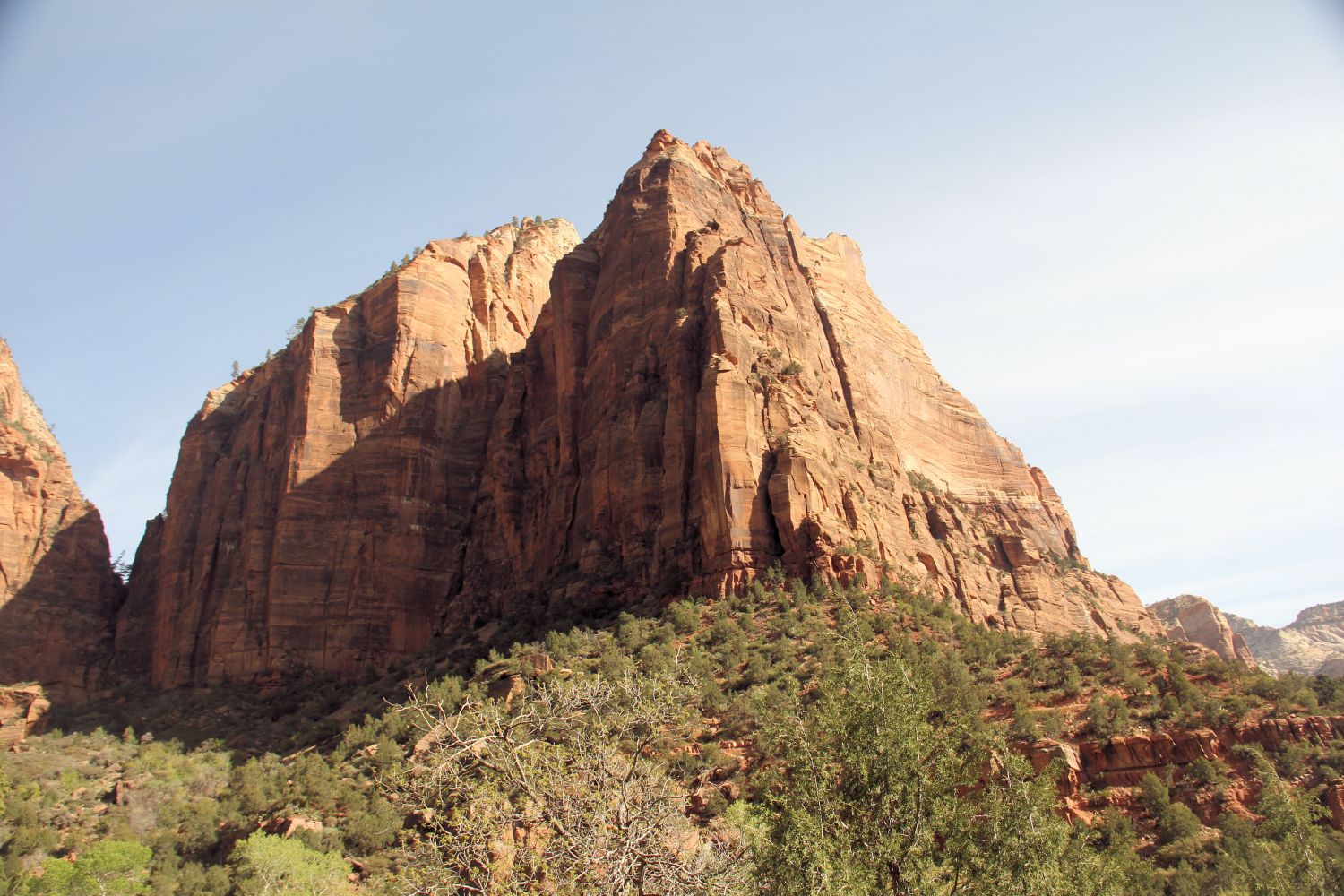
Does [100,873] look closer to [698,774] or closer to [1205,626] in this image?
[698,774]

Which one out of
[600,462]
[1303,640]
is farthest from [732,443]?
A: [1303,640]

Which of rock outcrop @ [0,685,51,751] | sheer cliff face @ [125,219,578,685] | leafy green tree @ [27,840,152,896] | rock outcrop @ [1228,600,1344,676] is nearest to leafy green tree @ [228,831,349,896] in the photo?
leafy green tree @ [27,840,152,896]

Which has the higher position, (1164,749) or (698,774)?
(1164,749)

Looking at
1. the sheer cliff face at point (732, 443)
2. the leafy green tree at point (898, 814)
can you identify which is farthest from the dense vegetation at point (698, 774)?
the sheer cliff face at point (732, 443)

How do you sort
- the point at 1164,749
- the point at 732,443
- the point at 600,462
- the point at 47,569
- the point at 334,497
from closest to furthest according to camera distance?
the point at 1164,749 < the point at 732,443 < the point at 600,462 < the point at 334,497 < the point at 47,569

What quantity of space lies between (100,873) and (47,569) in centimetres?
3825

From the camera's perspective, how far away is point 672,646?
36469 millimetres

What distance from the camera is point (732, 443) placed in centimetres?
4272

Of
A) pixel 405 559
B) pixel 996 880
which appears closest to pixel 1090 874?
pixel 996 880

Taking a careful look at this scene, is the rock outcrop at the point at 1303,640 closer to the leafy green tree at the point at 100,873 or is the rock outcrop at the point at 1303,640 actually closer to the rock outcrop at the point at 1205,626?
the rock outcrop at the point at 1205,626

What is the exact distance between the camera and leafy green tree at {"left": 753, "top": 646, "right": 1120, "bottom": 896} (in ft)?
51.3

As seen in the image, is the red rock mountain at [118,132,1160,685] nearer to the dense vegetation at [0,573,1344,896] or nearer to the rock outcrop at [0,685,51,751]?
the dense vegetation at [0,573,1344,896]

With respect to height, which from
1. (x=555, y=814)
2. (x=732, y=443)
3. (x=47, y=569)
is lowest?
(x=555, y=814)

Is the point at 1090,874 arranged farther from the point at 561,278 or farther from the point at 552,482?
the point at 561,278
